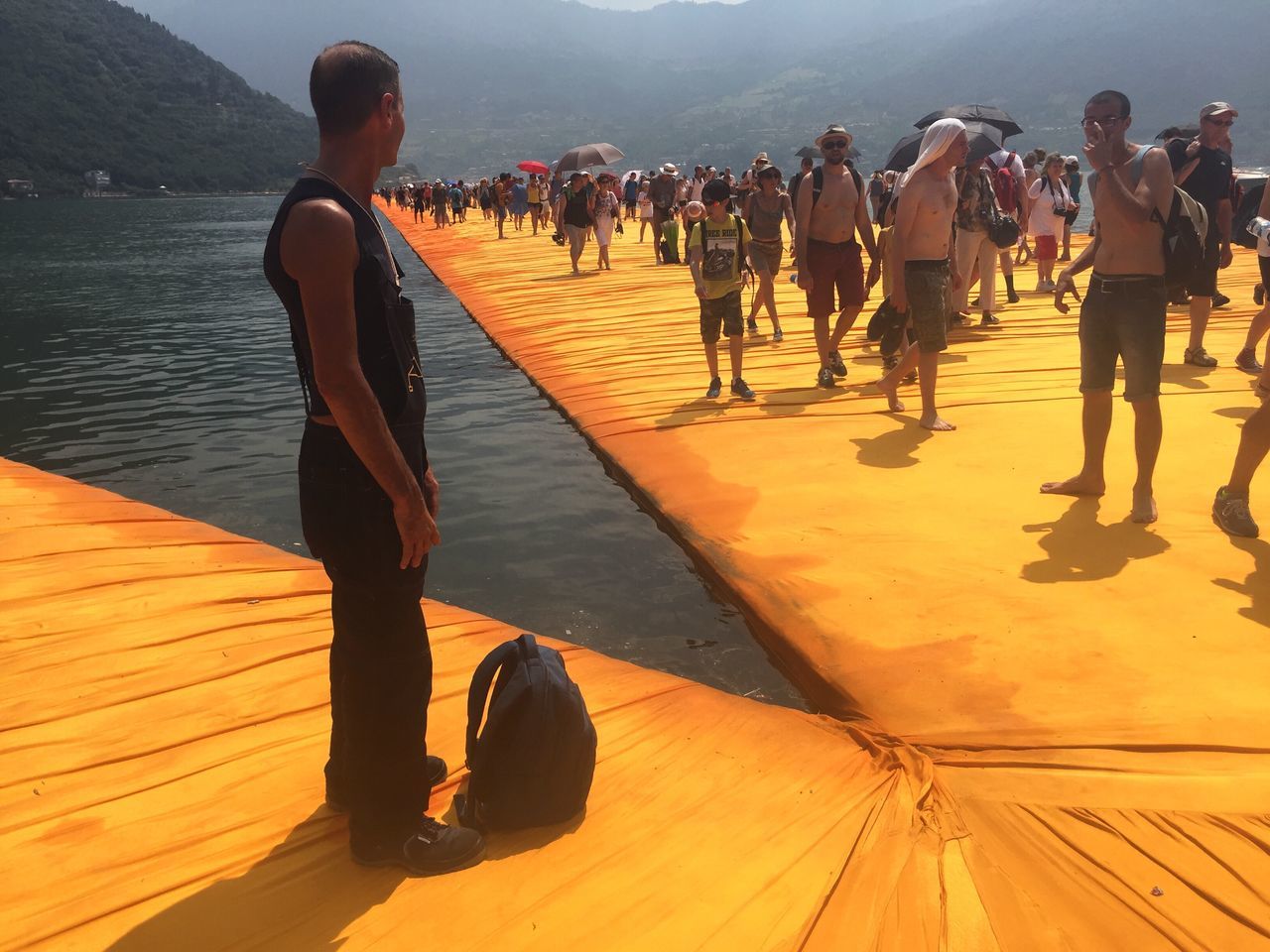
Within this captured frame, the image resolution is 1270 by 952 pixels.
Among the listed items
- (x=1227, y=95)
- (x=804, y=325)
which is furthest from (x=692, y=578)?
(x=1227, y=95)

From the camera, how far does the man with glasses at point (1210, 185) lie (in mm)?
7176

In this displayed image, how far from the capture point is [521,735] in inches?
99.2

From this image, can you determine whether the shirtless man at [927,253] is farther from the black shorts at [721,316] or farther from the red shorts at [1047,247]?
the red shorts at [1047,247]

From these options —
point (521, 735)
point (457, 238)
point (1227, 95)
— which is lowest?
point (521, 735)

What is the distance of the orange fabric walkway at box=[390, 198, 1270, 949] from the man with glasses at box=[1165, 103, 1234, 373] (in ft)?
0.67

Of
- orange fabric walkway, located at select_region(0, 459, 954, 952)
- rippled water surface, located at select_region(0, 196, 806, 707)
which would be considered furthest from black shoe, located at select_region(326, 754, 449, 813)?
rippled water surface, located at select_region(0, 196, 806, 707)

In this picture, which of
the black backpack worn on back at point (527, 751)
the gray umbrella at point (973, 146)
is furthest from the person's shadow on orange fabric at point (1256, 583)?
the gray umbrella at point (973, 146)

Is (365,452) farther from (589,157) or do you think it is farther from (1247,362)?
(589,157)

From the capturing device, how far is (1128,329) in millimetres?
4445

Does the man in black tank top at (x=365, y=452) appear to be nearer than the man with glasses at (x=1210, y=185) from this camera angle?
Yes

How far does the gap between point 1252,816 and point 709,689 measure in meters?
1.65

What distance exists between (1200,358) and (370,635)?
7144mm

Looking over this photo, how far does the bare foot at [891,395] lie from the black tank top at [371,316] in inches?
192

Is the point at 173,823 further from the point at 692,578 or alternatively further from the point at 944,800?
the point at 692,578
